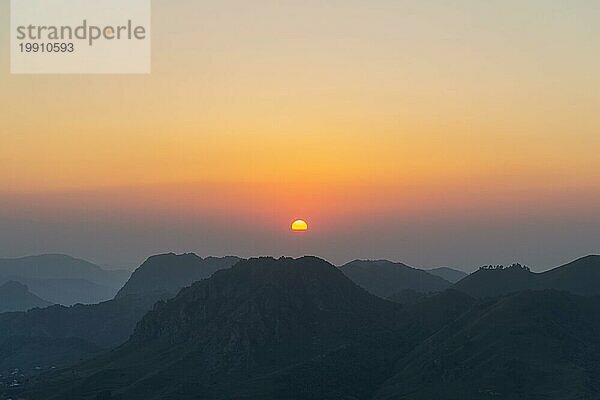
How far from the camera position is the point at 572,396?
19488 cm
